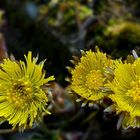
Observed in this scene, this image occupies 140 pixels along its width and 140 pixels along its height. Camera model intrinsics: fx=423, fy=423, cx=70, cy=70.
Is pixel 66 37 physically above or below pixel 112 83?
above

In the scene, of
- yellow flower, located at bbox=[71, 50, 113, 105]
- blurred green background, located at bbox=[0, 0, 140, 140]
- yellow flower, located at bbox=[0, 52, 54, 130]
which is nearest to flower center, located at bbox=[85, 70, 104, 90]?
yellow flower, located at bbox=[71, 50, 113, 105]

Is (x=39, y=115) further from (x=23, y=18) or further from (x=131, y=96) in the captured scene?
(x=23, y=18)

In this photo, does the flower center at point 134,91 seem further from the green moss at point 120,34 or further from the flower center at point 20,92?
the green moss at point 120,34

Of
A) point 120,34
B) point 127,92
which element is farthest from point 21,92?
point 120,34

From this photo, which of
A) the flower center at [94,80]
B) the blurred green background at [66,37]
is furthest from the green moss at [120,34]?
the flower center at [94,80]

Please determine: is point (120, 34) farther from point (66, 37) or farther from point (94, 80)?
point (94, 80)
